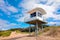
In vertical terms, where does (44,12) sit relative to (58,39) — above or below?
above

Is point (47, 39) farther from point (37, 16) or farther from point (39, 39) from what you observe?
point (37, 16)

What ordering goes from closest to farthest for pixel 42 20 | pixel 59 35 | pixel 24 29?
pixel 59 35 → pixel 42 20 → pixel 24 29

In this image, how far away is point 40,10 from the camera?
32344 millimetres

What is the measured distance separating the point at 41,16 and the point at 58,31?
5.00 meters

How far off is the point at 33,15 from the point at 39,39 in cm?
738

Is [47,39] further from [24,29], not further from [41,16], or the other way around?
[24,29]

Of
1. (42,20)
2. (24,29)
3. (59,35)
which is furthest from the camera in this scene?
(24,29)

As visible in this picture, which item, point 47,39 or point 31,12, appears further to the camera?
point 31,12

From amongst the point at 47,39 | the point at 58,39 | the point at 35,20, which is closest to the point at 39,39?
the point at 47,39

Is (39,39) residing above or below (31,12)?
below

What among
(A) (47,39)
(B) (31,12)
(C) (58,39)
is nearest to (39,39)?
(A) (47,39)

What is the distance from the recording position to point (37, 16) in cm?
3077

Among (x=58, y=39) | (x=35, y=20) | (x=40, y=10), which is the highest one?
(x=40, y=10)

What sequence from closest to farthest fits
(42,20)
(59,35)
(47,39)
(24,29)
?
(47,39) < (59,35) < (42,20) < (24,29)
